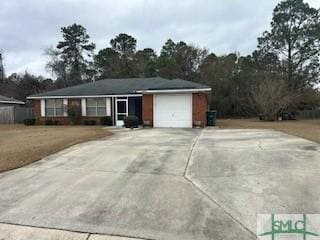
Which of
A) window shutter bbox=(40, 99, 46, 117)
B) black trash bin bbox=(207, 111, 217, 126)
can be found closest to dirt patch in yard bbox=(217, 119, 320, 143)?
black trash bin bbox=(207, 111, 217, 126)

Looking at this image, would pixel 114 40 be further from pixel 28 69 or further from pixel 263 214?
pixel 263 214

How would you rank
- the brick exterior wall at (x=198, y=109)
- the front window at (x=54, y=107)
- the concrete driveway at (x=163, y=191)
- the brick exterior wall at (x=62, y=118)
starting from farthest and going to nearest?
the front window at (x=54, y=107) → the brick exterior wall at (x=62, y=118) → the brick exterior wall at (x=198, y=109) → the concrete driveway at (x=163, y=191)

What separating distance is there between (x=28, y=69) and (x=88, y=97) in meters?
32.2

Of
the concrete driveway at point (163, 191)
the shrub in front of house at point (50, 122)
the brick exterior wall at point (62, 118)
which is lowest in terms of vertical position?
the concrete driveway at point (163, 191)

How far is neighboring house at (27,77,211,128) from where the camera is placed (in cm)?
1978

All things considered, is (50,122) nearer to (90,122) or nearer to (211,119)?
(90,122)

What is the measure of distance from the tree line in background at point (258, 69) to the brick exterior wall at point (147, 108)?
13223mm

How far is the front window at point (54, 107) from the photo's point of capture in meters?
24.0

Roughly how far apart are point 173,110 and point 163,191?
14284 millimetres

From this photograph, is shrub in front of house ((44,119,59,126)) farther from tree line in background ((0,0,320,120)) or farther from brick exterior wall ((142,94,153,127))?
tree line in background ((0,0,320,120))

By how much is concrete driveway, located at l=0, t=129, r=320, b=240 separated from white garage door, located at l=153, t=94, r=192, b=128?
10.4m

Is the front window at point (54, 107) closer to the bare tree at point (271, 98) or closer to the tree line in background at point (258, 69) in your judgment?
the tree line in background at point (258, 69)

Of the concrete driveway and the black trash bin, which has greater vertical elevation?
the black trash bin

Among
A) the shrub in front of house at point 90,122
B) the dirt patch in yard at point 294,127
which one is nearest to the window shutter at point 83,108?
the shrub in front of house at point 90,122
